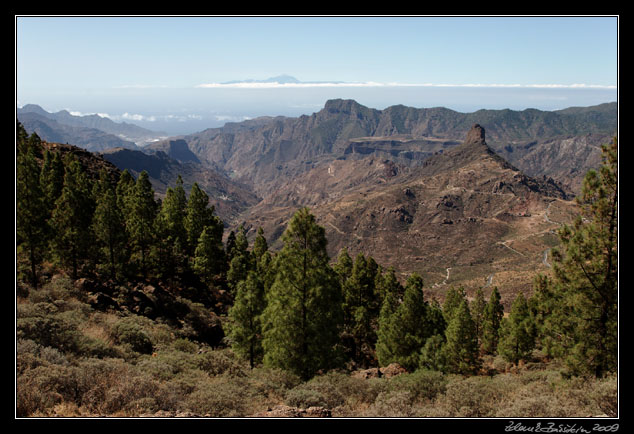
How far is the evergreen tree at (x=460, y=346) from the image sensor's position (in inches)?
1109

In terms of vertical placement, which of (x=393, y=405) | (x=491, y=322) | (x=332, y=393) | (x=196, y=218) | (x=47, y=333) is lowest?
(x=491, y=322)

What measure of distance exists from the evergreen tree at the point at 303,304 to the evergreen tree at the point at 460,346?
41.7 feet

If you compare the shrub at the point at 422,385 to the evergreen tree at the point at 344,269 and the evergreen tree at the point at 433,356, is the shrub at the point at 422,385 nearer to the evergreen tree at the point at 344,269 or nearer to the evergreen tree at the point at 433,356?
the evergreen tree at the point at 433,356

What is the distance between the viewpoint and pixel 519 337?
33188 mm

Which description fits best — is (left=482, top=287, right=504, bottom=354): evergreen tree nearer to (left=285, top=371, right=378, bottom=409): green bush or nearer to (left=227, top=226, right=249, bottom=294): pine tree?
(left=227, top=226, right=249, bottom=294): pine tree

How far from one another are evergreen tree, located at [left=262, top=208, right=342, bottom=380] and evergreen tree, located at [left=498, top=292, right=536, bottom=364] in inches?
875

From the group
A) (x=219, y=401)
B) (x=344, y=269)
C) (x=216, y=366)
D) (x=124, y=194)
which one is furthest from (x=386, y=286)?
(x=124, y=194)

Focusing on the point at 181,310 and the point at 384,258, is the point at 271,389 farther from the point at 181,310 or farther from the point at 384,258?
the point at 384,258

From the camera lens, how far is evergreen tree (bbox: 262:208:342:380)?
1900cm

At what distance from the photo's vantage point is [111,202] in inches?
1335

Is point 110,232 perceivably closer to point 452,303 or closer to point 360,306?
point 360,306

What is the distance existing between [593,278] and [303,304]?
40.8 feet

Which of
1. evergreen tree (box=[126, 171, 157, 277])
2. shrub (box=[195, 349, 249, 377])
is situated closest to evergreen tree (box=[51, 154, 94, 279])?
evergreen tree (box=[126, 171, 157, 277])

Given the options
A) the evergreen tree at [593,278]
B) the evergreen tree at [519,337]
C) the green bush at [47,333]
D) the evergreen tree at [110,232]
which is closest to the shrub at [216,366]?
the green bush at [47,333]
